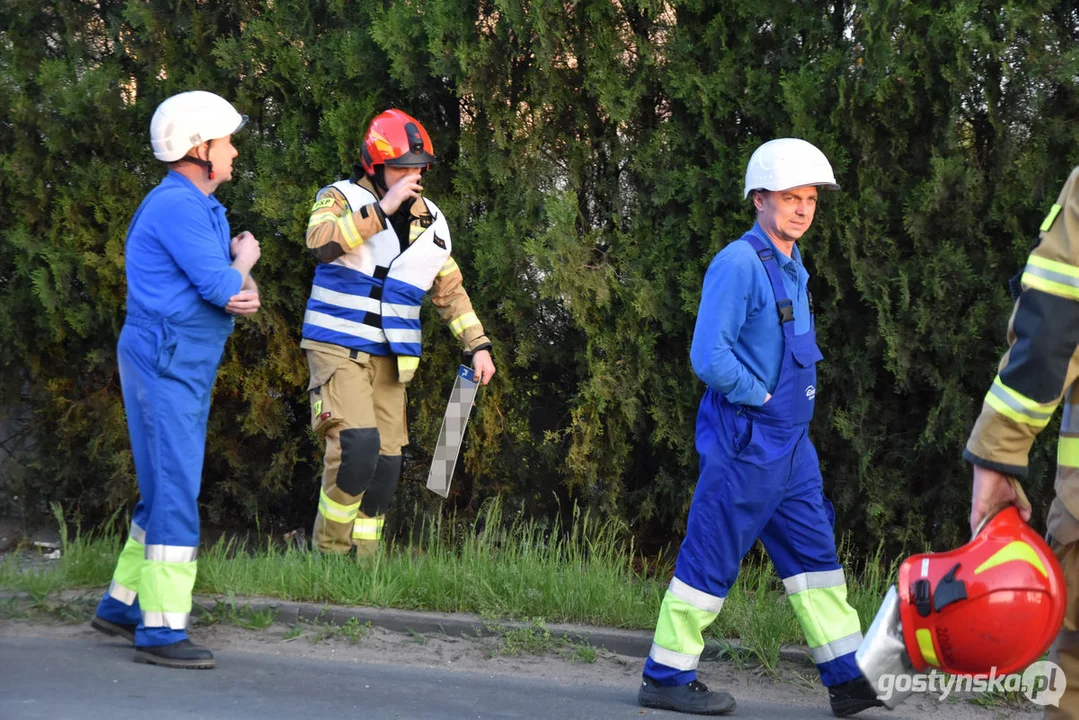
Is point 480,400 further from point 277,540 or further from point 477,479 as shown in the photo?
point 277,540

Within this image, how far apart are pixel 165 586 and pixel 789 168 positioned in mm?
2742

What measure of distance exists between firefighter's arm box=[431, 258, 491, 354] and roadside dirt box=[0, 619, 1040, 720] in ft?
4.72

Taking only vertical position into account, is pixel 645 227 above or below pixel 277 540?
above

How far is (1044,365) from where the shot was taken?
273 centimetres

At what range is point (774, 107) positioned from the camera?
5.72 meters

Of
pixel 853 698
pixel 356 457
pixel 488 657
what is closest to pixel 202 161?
pixel 356 457

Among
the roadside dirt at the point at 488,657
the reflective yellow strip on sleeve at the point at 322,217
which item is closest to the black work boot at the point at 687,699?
the roadside dirt at the point at 488,657


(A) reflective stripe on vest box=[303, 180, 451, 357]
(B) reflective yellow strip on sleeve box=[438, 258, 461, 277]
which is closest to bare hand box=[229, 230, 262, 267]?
(A) reflective stripe on vest box=[303, 180, 451, 357]

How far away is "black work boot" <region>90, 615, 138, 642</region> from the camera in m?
4.84

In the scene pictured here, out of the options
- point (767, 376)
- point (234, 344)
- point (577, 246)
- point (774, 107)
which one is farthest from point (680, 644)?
point (234, 344)

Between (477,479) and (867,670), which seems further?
(477,479)

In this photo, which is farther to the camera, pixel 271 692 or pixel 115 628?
pixel 115 628

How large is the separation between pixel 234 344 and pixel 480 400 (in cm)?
136

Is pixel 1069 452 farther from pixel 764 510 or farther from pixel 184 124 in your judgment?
pixel 184 124
